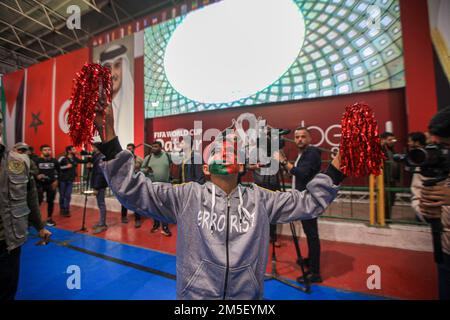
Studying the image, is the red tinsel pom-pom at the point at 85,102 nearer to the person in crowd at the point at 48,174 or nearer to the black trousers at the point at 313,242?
the black trousers at the point at 313,242

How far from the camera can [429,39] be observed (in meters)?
3.94

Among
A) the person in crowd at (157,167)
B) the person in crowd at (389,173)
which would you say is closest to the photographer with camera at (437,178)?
the person in crowd at (389,173)

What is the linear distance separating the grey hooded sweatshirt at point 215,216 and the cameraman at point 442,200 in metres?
0.46

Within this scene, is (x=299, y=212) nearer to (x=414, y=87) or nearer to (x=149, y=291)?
(x=149, y=291)

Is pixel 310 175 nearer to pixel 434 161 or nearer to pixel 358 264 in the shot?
pixel 434 161

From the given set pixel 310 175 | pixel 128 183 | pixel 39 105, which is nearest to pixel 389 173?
pixel 310 175

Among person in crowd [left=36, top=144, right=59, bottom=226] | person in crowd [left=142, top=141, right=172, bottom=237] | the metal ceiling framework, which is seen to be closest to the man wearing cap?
person in crowd [left=142, top=141, right=172, bottom=237]

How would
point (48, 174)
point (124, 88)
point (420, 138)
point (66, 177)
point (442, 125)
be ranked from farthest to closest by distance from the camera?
point (124, 88)
point (66, 177)
point (48, 174)
point (420, 138)
point (442, 125)

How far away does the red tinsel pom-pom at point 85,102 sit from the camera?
923 millimetres

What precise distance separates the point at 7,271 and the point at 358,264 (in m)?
3.65

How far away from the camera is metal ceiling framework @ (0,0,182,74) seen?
25.5ft

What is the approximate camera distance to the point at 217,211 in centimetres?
104

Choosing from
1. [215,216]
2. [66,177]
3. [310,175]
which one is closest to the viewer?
[215,216]

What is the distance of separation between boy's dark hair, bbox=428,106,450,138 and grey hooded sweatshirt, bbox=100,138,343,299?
70 cm
